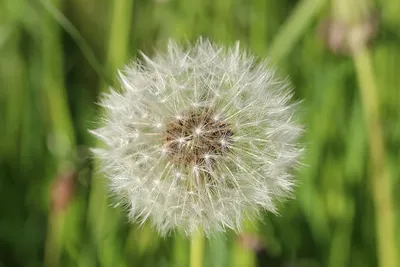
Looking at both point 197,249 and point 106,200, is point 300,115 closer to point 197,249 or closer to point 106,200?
point 106,200

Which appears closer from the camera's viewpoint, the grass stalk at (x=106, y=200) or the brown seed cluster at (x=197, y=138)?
the brown seed cluster at (x=197, y=138)

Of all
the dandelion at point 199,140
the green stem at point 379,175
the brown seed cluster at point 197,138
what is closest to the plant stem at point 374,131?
the green stem at point 379,175

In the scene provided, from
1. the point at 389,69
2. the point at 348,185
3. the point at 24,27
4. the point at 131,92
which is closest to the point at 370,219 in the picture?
the point at 348,185

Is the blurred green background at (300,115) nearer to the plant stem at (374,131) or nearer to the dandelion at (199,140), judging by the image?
the plant stem at (374,131)

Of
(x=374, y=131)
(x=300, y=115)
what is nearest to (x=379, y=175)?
(x=374, y=131)

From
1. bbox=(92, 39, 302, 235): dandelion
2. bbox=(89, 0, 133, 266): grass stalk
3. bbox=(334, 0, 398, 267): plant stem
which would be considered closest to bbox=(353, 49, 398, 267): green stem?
bbox=(334, 0, 398, 267): plant stem

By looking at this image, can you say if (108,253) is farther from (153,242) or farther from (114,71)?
(114,71)

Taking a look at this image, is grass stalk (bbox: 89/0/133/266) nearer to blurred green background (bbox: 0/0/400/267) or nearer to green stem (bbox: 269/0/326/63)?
blurred green background (bbox: 0/0/400/267)
